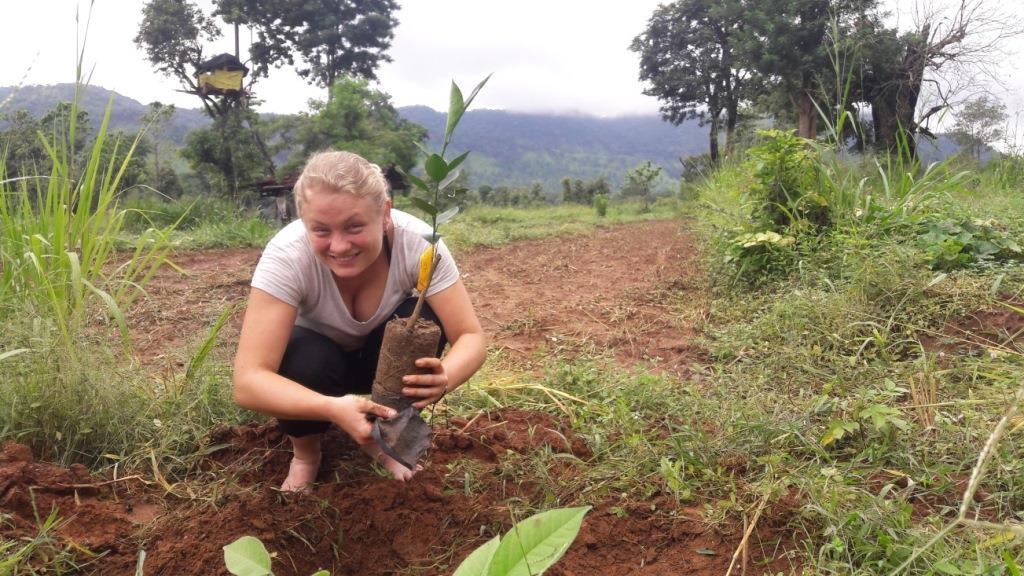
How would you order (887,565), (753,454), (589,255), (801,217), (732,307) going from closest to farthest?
(887,565)
(753,454)
(732,307)
(801,217)
(589,255)

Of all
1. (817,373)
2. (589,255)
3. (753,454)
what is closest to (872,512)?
(753,454)

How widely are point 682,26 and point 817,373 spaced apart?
21.5m

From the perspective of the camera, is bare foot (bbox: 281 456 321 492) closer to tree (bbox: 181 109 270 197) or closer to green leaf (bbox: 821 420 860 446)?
green leaf (bbox: 821 420 860 446)

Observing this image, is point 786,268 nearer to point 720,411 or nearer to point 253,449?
point 720,411

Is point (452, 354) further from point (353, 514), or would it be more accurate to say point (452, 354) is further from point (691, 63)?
point (691, 63)

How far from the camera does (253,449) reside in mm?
1822

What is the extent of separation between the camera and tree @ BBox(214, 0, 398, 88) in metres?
16.3

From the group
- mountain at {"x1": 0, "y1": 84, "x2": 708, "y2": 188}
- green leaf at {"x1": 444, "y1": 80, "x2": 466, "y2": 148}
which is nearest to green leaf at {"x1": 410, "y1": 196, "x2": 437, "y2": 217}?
green leaf at {"x1": 444, "y1": 80, "x2": 466, "y2": 148}

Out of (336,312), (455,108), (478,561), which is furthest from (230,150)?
(478,561)

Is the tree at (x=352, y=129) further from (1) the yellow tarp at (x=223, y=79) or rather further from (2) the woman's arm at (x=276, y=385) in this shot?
(2) the woman's arm at (x=276, y=385)

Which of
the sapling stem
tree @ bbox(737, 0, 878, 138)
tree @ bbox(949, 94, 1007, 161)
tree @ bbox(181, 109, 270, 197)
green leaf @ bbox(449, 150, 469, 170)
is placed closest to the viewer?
green leaf @ bbox(449, 150, 469, 170)

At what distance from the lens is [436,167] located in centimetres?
108

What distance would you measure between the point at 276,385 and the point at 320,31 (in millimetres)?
17692

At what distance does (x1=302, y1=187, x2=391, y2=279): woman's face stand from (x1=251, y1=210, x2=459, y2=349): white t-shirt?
0.24 ft
